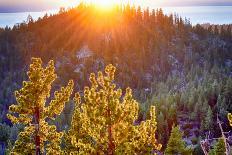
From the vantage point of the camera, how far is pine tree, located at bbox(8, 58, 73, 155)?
26.0 meters

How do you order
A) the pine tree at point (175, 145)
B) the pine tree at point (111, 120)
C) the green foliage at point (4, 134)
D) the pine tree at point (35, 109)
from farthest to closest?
the green foliage at point (4, 134) < the pine tree at point (175, 145) < the pine tree at point (35, 109) < the pine tree at point (111, 120)

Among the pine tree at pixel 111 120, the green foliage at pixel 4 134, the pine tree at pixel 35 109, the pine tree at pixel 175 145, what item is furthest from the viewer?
the green foliage at pixel 4 134

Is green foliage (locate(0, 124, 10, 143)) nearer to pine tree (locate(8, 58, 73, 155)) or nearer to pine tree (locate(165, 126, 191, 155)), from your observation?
pine tree (locate(165, 126, 191, 155))

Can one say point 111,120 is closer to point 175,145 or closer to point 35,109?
point 35,109

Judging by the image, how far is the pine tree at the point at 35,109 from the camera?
26047 mm

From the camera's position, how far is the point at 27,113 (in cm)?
2636

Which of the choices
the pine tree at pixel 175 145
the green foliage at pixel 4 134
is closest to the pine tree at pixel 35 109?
the pine tree at pixel 175 145

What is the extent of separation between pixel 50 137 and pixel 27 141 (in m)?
1.64

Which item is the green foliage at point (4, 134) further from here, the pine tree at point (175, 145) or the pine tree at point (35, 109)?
the pine tree at point (35, 109)

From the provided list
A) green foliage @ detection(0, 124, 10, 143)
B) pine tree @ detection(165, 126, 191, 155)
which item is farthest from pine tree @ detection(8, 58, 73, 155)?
green foliage @ detection(0, 124, 10, 143)

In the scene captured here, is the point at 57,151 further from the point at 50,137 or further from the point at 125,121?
the point at 125,121

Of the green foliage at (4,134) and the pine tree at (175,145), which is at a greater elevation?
the pine tree at (175,145)

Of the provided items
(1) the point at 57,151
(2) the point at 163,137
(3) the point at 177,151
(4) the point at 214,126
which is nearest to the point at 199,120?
(4) the point at 214,126

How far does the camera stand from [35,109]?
2633cm
